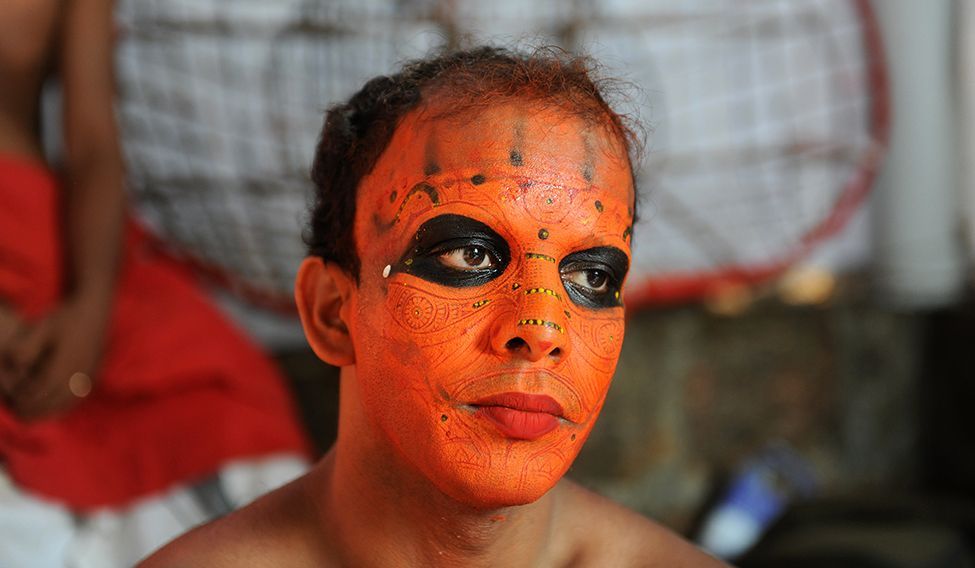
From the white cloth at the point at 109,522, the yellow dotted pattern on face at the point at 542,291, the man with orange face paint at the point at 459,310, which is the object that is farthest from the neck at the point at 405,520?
the white cloth at the point at 109,522

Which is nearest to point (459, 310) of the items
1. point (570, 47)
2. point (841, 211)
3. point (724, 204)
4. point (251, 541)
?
point (251, 541)

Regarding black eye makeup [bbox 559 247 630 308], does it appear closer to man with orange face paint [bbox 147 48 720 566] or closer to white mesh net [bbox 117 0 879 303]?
man with orange face paint [bbox 147 48 720 566]

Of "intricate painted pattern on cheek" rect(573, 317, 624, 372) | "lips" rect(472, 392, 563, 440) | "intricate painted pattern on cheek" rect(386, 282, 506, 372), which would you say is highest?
"intricate painted pattern on cheek" rect(386, 282, 506, 372)

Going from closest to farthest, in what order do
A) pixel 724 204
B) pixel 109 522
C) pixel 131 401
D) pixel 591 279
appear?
1. pixel 591 279
2. pixel 109 522
3. pixel 131 401
4. pixel 724 204

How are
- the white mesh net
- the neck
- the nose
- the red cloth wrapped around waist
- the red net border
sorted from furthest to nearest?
1. the red net border
2. the white mesh net
3. the red cloth wrapped around waist
4. the neck
5. the nose

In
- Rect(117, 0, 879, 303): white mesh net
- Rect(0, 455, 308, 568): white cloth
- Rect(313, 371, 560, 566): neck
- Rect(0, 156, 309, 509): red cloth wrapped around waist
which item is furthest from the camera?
Rect(117, 0, 879, 303): white mesh net

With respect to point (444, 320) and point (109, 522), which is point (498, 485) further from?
point (109, 522)

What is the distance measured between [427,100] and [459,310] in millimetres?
220

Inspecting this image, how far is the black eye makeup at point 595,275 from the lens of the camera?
1.12m

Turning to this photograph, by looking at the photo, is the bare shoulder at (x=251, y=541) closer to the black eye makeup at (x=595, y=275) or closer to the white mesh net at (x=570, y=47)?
the black eye makeup at (x=595, y=275)

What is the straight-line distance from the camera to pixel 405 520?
1.17 meters

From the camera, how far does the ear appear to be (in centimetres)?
121

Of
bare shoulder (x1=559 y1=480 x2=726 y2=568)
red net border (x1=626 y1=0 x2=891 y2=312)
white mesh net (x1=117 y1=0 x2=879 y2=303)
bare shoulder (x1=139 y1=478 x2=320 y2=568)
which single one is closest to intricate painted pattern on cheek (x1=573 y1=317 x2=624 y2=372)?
bare shoulder (x1=559 y1=480 x2=726 y2=568)

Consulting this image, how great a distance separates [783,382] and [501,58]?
179 centimetres
